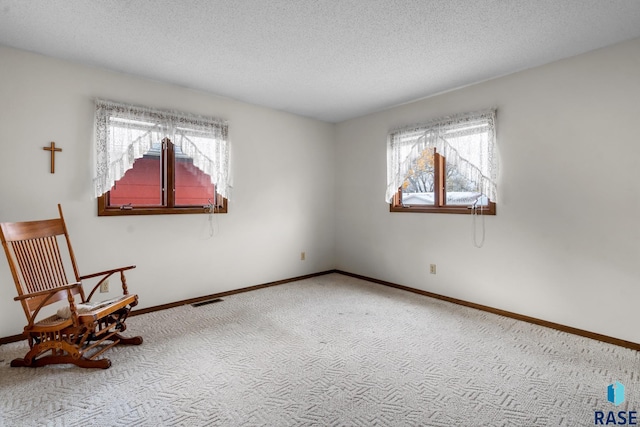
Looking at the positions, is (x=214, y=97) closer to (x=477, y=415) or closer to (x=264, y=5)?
(x=264, y=5)

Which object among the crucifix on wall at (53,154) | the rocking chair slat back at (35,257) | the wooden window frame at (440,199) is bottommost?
the rocking chair slat back at (35,257)

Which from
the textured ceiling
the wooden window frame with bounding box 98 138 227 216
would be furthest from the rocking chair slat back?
the textured ceiling

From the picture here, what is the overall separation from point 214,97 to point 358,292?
3010 millimetres

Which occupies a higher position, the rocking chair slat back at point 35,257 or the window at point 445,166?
the window at point 445,166

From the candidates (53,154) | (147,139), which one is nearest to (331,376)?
(147,139)

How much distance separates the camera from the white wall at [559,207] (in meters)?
2.55

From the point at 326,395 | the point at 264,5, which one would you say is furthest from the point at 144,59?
the point at 326,395

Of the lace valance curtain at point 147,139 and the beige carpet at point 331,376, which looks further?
the lace valance curtain at point 147,139

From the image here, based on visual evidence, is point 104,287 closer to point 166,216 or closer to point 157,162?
point 166,216

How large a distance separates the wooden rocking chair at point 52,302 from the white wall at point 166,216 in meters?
0.38

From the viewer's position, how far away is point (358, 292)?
13.4 feet

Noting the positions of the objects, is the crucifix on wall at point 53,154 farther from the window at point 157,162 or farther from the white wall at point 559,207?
the white wall at point 559,207

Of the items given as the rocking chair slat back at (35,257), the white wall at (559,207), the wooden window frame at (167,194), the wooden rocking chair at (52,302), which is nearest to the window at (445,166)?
the white wall at (559,207)

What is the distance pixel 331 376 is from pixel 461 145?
2744 mm
